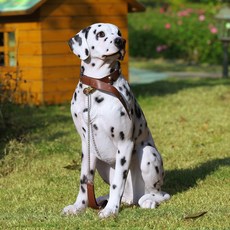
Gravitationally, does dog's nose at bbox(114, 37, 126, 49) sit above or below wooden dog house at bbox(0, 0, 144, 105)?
above

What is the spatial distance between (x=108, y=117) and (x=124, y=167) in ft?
1.48

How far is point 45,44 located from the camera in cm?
1412

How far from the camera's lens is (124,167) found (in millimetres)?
6000

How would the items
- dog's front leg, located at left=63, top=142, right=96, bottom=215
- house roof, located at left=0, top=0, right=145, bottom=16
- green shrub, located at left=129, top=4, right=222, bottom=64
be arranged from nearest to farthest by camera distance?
dog's front leg, located at left=63, top=142, right=96, bottom=215 → house roof, located at left=0, top=0, right=145, bottom=16 → green shrub, located at left=129, top=4, right=222, bottom=64

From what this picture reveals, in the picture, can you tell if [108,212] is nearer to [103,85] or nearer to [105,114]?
[105,114]

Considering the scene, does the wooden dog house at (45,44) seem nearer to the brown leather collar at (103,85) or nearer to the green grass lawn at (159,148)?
the green grass lawn at (159,148)

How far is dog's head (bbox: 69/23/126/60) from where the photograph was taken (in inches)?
230

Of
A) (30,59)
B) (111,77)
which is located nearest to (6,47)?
(30,59)

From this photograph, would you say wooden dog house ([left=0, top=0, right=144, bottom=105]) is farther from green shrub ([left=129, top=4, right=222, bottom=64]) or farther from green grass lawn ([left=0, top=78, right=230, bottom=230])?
green shrub ([left=129, top=4, right=222, bottom=64])

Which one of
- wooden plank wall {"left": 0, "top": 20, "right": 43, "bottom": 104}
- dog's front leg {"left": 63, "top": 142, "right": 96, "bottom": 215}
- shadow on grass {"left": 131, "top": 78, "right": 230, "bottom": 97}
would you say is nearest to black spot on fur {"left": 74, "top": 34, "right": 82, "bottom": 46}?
dog's front leg {"left": 63, "top": 142, "right": 96, "bottom": 215}

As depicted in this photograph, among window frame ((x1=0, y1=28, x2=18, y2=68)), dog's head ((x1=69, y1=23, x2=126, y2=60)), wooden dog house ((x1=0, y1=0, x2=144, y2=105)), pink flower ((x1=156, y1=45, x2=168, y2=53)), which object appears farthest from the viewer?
pink flower ((x1=156, y1=45, x2=168, y2=53))

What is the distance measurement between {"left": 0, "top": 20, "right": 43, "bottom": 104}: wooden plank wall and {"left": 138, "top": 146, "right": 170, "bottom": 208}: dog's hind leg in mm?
7863

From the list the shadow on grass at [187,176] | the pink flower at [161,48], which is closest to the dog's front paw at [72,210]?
the shadow on grass at [187,176]

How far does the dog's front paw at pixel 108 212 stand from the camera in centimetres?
581
